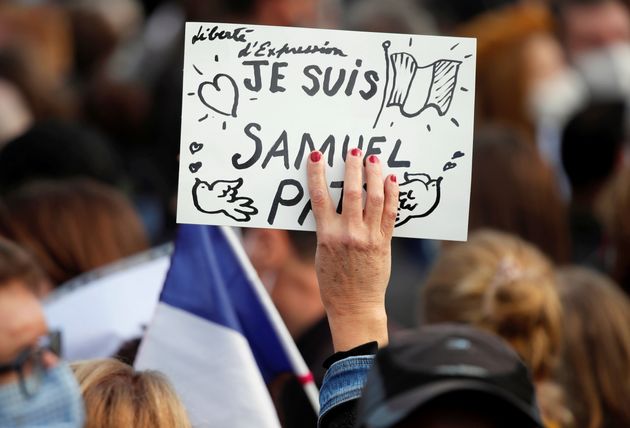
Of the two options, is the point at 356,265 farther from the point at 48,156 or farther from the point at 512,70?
the point at 512,70

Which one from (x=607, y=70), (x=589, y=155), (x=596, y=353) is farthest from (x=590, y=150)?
(x=596, y=353)

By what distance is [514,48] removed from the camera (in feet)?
23.8

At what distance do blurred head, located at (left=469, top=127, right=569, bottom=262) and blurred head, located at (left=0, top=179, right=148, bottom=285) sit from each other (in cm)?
146

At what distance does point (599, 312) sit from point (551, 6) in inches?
179

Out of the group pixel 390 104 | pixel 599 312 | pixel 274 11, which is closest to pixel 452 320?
pixel 599 312

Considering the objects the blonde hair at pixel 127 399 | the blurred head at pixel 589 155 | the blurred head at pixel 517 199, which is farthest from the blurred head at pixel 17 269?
the blurred head at pixel 589 155

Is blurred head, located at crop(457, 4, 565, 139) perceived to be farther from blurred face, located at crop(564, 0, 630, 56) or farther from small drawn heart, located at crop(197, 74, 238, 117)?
small drawn heart, located at crop(197, 74, 238, 117)

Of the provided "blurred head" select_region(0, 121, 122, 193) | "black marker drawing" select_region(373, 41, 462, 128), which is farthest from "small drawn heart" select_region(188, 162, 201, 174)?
"blurred head" select_region(0, 121, 122, 193)

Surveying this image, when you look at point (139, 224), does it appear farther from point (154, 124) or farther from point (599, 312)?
point (154, 124)

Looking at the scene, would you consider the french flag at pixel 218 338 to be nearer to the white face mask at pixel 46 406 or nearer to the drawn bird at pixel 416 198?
the white face mask at pixel 46 406

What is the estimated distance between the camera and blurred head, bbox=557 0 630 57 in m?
7.48

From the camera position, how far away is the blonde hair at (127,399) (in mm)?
2537

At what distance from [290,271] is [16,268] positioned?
135 centimetres

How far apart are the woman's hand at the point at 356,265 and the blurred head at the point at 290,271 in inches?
58.2
